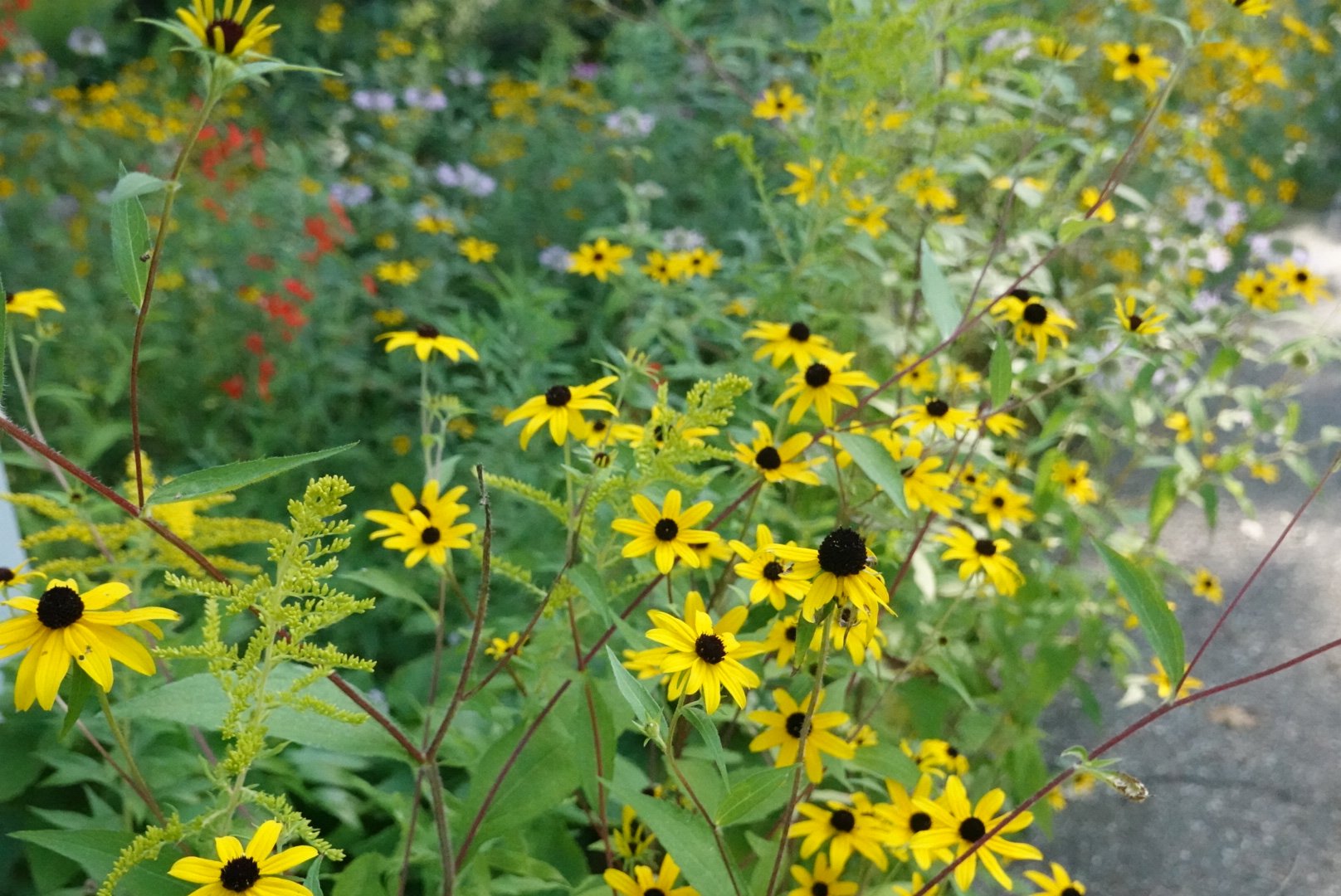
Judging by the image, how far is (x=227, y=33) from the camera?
2.02 feet

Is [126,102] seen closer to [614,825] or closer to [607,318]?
[607,318]

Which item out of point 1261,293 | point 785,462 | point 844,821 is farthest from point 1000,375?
point 1261,293

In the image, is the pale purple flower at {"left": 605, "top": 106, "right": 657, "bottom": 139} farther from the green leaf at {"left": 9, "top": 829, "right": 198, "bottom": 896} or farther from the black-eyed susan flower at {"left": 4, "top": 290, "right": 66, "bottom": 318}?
the green leaf at {"left": 9, "top": 829, "right": 198, "bottom": 896}

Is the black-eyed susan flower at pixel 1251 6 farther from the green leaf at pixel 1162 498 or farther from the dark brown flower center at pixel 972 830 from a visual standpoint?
the dark brown flower center at pixel 972 830

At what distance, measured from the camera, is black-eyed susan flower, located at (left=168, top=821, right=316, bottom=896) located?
2.13 ft

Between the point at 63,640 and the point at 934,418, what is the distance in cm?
104

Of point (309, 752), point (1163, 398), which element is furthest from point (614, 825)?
point (1163, 398)

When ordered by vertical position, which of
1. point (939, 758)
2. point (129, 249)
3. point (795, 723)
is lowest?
point (939, 758)

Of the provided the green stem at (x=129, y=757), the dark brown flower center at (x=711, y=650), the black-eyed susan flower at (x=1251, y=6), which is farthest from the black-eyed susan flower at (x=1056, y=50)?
the green stem at (x=129, y=757)

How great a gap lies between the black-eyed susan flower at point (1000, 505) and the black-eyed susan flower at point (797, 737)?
2.30ft

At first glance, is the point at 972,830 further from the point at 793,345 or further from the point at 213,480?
the point at 213,480

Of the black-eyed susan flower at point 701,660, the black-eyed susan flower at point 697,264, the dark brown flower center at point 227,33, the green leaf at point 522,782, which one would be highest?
the dark brown flower center at point 227,33

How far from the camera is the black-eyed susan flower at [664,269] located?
6.59 ft

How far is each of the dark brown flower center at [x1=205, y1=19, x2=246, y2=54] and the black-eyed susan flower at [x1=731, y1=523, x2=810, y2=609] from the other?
1.85 ft
